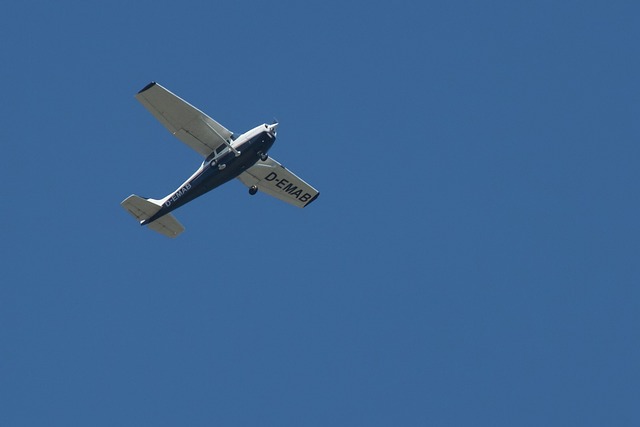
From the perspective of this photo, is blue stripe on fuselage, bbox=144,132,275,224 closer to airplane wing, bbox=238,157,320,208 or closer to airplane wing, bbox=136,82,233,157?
airplane wing, bbox=136,82,233,157

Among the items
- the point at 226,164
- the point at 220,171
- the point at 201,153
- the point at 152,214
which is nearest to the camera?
the point at 226,164

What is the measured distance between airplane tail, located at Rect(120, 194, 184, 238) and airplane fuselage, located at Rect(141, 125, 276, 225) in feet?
2.36

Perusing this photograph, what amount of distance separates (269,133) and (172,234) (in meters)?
6.20

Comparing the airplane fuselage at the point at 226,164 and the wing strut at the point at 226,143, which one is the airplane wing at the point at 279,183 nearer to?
the airplane fuselage at the point at 226,164

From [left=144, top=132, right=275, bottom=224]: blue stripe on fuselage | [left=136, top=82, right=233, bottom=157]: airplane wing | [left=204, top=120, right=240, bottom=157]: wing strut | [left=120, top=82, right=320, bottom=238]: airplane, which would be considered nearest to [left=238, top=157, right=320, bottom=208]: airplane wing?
[left=120, top=82, right=320, bottom=238]: airplane

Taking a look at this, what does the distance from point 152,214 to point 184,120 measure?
4.12m

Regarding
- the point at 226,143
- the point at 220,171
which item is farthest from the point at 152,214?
the point at 226,143

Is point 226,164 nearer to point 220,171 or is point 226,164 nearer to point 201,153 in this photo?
point 220,171

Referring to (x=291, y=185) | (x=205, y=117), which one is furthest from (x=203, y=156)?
(x=291, y=185)

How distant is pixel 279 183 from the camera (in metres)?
42.6

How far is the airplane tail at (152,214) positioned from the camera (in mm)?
41031

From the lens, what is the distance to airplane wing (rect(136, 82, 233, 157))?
38375 mm

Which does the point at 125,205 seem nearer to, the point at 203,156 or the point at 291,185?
the point at 203,156

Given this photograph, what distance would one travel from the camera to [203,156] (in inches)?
1570
